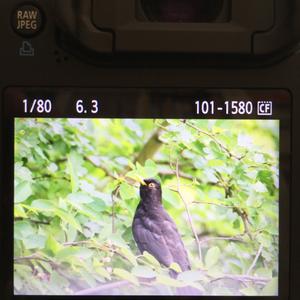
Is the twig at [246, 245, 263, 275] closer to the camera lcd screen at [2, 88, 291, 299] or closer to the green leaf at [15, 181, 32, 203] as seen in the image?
the camera lcd screen at [2, 88, 291, 299]

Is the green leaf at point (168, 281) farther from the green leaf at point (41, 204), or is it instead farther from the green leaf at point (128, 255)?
the green leaf at point (41, 204)

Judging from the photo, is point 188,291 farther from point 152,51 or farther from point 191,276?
point 152,51

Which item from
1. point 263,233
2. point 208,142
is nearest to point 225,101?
point 208,142

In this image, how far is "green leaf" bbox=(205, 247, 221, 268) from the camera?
0.69 meters

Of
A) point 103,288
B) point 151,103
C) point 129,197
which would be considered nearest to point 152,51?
point 151,103

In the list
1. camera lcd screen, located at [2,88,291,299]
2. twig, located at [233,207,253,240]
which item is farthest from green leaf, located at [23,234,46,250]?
twig, located at [233,207,253,240]

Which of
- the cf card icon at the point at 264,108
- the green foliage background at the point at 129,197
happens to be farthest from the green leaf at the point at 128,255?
the cf card icon at the point at 264,108

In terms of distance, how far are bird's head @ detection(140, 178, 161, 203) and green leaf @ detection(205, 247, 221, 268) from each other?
0.08m

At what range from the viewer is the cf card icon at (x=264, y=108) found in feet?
2.24

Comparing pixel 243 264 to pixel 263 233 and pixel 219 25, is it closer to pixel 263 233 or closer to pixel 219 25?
pixel 263 233

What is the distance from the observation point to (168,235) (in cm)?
69

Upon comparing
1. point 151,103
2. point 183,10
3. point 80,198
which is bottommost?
point 80,198

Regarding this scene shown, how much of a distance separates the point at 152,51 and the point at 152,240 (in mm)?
206

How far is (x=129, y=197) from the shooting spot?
69 cm
